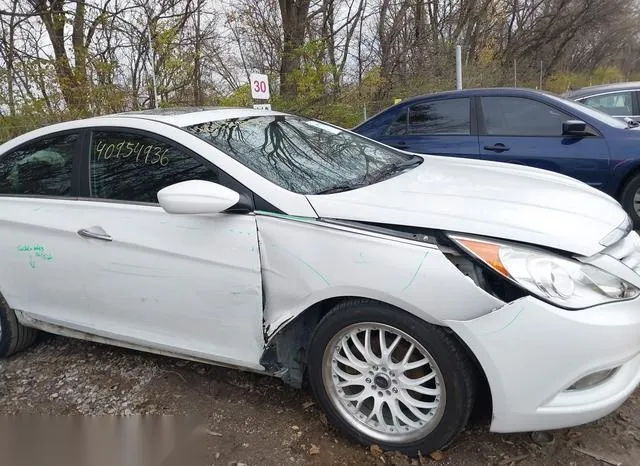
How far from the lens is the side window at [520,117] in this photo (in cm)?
545

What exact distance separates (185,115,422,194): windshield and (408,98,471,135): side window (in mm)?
2536

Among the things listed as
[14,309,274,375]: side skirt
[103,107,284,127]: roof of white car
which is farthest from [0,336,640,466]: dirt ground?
[103,107,284,127]: roof of white car

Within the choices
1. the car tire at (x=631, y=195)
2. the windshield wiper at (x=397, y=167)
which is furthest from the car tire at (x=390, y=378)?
the car tire at (x=631, y=195)

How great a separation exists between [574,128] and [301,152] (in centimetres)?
337

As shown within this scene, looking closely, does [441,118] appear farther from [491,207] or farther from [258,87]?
[491,207]

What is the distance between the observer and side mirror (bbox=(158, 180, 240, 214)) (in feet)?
7.95

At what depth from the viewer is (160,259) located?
2699 mm

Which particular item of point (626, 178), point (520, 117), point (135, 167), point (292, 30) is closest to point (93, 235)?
point (135, 167)

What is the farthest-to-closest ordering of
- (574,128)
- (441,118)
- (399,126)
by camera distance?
(399,126) < (441,118) < (574,128)

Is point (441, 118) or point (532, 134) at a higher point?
point (441, 118)

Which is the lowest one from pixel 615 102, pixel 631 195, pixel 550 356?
pixel 550 356

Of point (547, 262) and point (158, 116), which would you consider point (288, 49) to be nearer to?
point (158, 116)

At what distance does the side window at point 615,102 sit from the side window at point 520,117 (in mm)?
2993

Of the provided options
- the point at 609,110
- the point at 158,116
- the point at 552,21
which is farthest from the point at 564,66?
the point at 158,116
